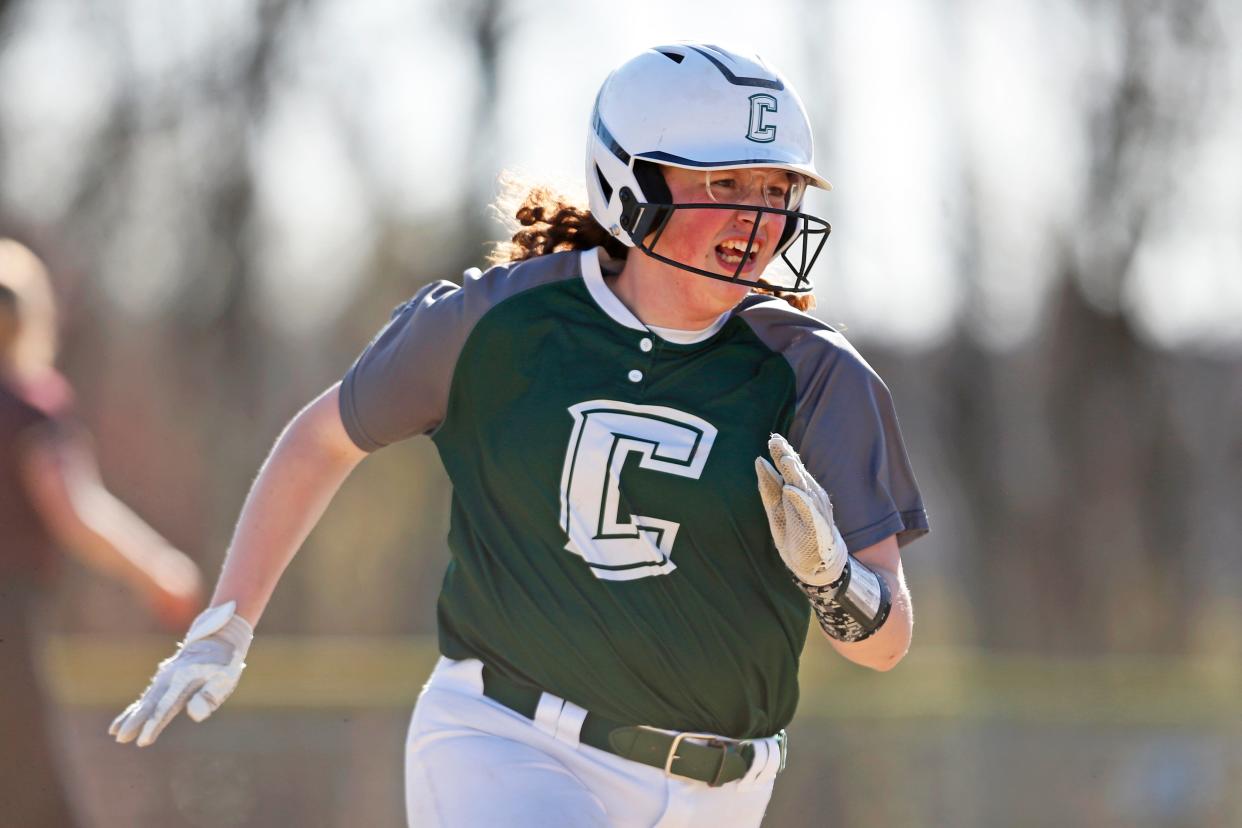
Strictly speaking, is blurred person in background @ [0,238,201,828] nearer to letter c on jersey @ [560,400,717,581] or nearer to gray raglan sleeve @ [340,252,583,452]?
gray raglan sleeve @ [340,252,583,452]

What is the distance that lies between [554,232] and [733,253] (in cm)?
61

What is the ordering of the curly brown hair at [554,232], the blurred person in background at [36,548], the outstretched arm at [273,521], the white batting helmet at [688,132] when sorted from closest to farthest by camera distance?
the white batting helmet at [688,132] < the outstretched arm at [273,521] < the curly brown hair at [554,232] < the blurred person in background at [36,548]

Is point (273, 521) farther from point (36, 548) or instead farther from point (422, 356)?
point (36, 548)

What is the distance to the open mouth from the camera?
10.8 feet

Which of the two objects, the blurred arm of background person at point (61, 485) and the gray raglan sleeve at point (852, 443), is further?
the blurred arm of background person at point (61, 485)

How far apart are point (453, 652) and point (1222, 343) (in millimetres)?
14160

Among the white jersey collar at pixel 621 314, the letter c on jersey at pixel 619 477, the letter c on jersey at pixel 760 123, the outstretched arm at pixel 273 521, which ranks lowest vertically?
the outstretched arm at pixel 273 521

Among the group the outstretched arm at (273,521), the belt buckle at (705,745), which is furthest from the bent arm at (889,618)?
the outstretched arm at (273,521)

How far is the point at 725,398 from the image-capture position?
10.9 feet

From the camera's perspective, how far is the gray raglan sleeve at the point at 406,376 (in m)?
3.41

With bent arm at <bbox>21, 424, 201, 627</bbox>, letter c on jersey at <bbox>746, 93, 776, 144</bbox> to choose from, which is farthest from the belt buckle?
bent arm at <bbox>21, 424, 201, 627</bbox>

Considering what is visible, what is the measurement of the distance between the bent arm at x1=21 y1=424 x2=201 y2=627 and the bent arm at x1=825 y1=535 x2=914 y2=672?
265 cm

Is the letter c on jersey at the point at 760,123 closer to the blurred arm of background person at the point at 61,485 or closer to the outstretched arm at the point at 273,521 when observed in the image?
the outstretched arm at the point at 273,521

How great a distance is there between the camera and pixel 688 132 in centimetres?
338
